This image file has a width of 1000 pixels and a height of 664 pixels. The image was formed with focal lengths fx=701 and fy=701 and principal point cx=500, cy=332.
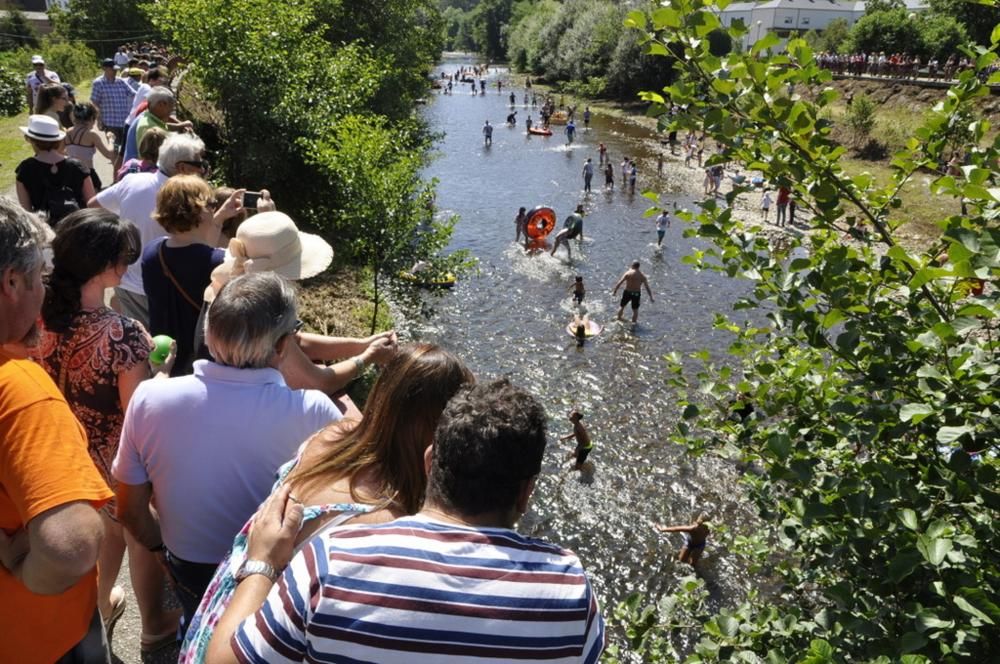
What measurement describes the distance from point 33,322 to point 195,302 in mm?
1987

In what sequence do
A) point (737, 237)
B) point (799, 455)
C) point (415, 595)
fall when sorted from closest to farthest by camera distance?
point (415, 595)
point (799, 455)
point (737, 237)

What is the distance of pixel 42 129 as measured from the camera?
5.71 meters

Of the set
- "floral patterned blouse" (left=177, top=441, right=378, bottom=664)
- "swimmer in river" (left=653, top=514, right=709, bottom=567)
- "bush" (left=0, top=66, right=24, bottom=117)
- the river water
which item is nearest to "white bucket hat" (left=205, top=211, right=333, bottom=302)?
"floral patterned blouse" (left=177, top=441, right=378, bottom=664)

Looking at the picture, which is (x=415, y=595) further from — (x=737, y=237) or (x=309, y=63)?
(x=309, y=63)

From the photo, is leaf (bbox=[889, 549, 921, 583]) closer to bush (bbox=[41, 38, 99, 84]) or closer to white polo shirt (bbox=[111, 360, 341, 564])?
white polo shirt (bbox=[111, 360, 341, 564])

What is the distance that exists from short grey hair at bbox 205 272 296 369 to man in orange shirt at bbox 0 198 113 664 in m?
0.61

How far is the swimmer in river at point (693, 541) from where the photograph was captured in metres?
8.63

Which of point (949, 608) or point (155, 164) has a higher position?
point (155, 164)

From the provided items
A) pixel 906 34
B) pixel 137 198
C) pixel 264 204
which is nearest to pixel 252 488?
pixel 264 204

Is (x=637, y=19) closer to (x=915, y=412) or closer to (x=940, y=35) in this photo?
(x=915, y=412)

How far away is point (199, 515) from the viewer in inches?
108

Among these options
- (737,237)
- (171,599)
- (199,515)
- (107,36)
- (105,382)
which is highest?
(107,36)

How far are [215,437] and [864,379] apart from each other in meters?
2.42

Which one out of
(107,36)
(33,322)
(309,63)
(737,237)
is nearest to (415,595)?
(33,322)
